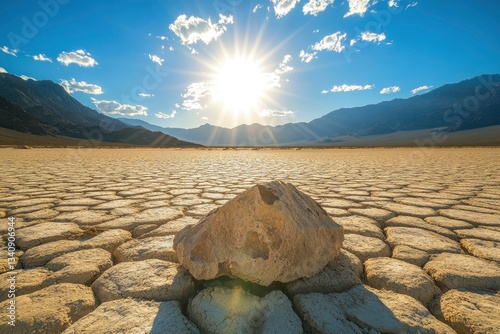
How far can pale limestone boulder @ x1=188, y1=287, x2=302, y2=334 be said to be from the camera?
65 centimetres

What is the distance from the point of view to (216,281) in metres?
0.84

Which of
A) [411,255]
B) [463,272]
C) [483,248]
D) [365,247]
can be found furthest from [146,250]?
[483,248]

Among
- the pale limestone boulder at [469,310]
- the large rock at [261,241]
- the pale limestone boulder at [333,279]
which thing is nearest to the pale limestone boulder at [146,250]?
the large rock at [261,241]

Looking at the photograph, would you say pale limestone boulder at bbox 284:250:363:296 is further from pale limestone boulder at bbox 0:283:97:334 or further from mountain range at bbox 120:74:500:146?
mountain range at bbox 120:74:500:146

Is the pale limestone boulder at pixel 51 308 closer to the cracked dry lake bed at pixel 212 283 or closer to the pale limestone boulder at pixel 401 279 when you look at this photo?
the cracked dry lake bed at pixel 212 283

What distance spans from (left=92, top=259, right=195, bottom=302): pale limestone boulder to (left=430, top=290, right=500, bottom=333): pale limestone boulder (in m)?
0.75

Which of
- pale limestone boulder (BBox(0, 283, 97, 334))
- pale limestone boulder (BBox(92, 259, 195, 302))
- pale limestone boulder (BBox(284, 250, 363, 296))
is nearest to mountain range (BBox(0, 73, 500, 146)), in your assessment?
pale limestone boulder (BBox(284, 250, 363, 296))

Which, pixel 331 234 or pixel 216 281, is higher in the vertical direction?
pixel 331 234

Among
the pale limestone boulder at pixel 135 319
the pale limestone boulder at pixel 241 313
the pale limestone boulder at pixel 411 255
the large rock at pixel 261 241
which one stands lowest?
the pale limestone boulder at pixel 411 255

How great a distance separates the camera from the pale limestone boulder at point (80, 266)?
87 cm

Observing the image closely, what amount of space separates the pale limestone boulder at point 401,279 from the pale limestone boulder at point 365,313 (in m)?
0.04

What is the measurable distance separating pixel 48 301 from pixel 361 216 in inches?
64.4

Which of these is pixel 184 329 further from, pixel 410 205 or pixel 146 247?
pixel 410 205

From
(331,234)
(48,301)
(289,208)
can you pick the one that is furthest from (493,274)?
(48,301)
